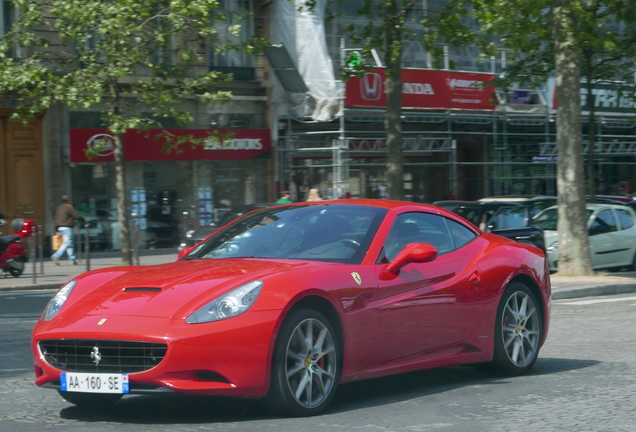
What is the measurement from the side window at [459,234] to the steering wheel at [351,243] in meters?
1.07

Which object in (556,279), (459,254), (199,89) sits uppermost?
(199,89)

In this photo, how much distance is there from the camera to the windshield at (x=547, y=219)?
20578 millimetres

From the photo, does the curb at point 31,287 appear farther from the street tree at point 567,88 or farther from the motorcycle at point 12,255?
the street tree at point 567,88

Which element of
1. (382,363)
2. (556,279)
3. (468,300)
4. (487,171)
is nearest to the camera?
(382,363)

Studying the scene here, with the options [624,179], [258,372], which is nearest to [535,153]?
[624,179]

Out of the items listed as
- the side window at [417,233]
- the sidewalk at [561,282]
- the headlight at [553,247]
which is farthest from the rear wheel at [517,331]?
the headlight at [553,247]

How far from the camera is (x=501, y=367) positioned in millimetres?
7406

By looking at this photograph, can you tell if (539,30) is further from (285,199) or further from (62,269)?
(62,269)

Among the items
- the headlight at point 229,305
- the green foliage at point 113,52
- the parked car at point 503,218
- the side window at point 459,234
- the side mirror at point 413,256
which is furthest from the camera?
the green foliage at point 113,52

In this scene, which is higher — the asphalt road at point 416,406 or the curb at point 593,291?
the asphalt road at point 416,406

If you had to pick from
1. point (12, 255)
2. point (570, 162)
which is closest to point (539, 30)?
point (570, 162)

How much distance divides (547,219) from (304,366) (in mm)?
15968

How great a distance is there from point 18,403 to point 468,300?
309 cm

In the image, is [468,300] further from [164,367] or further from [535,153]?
[535,153]
